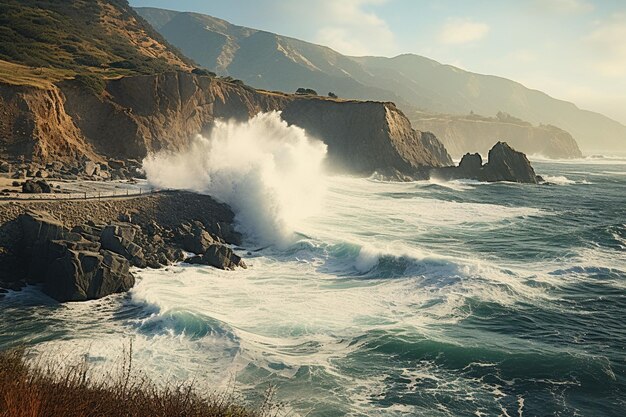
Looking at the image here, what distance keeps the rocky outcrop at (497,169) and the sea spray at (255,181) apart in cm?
3324

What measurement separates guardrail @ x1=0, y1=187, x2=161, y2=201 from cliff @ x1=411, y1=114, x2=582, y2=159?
135528mm

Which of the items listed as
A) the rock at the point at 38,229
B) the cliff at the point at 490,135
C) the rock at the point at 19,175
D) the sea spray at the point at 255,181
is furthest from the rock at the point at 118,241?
the cliff at the point at 490,135

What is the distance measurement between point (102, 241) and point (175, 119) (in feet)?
105

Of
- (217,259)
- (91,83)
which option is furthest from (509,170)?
(217,259)

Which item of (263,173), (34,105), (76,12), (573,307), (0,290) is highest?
(76,12)

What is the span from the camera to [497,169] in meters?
70.2

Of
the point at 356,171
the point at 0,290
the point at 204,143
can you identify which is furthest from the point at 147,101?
the point at 0,290

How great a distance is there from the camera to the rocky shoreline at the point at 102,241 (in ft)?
60.1

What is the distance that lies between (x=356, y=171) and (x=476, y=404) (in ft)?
183

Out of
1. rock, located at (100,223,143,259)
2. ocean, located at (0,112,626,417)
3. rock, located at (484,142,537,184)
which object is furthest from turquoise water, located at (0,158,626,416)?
rock, located at (484,142,537,184)

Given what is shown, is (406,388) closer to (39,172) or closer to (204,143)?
(39,172)

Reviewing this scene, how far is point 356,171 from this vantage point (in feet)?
219

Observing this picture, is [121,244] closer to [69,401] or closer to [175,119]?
[69,401]

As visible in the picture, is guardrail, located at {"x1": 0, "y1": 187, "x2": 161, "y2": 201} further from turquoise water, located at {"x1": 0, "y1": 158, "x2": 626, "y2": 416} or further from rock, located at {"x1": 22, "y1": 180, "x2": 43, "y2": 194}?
turquoise water, located at {"x1": 0, "y1": 158, "x2": 626, "y2": 416}
